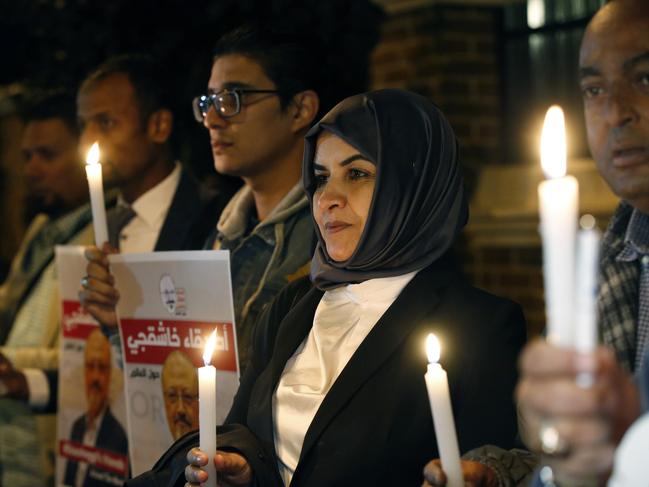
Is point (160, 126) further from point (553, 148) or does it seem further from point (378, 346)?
point (553, 148)

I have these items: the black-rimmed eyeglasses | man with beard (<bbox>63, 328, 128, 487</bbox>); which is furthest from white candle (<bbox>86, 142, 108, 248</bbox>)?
man with beard (<bbox>63, 328, 128, 487</bbox>)

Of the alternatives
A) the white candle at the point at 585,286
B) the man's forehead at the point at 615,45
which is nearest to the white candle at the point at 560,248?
the white candle at the point at 585,286

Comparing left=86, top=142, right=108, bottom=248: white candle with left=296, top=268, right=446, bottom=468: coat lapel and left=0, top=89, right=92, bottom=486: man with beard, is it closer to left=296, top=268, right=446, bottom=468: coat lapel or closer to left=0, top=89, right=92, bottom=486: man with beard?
left=296, top=268, right=446, bottom=468: coat lapel

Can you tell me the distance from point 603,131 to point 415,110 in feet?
1.41

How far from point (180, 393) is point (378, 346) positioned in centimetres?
115

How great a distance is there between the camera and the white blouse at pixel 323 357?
2561 mm

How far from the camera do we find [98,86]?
4.38 m

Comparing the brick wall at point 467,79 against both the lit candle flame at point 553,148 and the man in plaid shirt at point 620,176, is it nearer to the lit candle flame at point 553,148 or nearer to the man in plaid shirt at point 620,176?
the man in plaid shirt at point 620,176

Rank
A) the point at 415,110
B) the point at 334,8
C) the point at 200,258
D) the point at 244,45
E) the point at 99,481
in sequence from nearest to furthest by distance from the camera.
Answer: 1. the point at 415,110
2. the point at 200,258
3. the point at 244,45
4. the point at 99,481
5. the point at 334,8

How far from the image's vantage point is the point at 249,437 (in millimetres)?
2602

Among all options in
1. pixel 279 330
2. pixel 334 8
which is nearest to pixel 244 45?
pixel 279 330

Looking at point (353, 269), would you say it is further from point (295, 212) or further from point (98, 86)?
point (98, 86)

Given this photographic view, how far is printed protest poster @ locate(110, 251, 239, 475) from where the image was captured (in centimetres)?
326

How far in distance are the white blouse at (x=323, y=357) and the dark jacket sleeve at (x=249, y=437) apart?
0.06 metres
